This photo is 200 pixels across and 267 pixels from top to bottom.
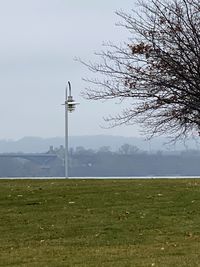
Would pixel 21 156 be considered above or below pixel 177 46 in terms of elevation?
below

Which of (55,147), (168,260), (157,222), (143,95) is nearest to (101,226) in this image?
(157,222)

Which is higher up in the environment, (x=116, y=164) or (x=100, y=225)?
(x=116, y=164)

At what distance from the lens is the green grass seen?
975cm

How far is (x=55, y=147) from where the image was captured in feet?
107

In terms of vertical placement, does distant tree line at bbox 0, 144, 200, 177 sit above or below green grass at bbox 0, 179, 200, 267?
above

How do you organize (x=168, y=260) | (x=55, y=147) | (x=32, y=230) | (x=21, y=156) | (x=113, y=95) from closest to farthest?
(x=168, y=260)
(x=32, y=230)
(x=113, y=95)
(x=21, y=156)
(x=55, y=147)

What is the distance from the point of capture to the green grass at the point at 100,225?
9.75 metres

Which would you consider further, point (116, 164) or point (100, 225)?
point (116, 164)

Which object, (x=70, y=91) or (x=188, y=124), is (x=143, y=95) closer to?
(x=188, y=124)

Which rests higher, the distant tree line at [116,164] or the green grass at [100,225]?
the distant tree line at [116,164]

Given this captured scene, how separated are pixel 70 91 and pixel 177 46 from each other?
11.0 metres

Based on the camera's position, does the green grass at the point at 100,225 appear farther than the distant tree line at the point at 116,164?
No

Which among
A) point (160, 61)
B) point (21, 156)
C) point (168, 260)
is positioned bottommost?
point (168, 260)

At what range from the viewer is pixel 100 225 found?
42.3ft
